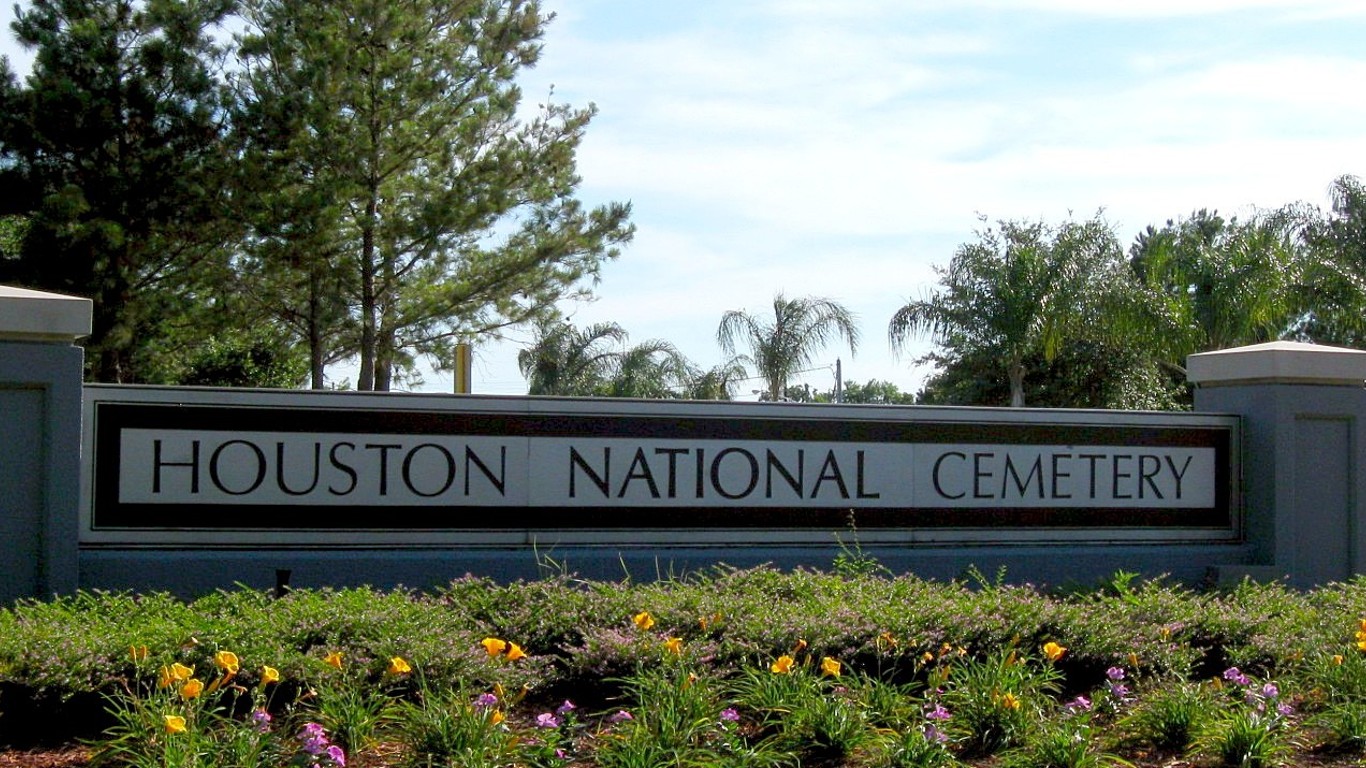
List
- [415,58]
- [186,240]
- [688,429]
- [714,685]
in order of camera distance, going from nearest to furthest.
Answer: [714,685]
[688,429]
[186,240]
[415,58]

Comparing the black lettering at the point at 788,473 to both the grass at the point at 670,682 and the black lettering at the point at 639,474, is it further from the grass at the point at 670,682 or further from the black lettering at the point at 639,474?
the grass at the point at 670,682

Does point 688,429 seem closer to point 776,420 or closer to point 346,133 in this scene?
point 776,420

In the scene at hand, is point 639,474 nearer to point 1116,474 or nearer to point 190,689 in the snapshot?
point 1116,474

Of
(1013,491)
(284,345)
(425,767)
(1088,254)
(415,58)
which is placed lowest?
(425,767)

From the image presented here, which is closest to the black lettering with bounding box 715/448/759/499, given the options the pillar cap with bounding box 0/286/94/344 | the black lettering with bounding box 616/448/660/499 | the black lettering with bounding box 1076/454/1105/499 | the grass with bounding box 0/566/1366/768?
the black lettering with bounding box 616/448/660/499

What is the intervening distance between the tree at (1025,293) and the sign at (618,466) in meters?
17.2

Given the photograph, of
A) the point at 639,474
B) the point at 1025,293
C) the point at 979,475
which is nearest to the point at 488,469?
the point at 639,474

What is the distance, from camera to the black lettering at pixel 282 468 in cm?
894

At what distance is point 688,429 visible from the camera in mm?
9672

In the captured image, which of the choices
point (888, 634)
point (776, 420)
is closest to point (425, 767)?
point (888, 634)

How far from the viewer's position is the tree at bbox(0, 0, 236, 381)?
1981 cm

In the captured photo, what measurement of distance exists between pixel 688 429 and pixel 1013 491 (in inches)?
97.2

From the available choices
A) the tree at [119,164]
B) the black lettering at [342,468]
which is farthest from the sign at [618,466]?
the tree at [119,164]

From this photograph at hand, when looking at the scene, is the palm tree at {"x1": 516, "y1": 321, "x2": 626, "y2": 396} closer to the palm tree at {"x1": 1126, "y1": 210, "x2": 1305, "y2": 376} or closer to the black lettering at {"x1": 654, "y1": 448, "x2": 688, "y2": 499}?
the palm tree at {"x1": 1126, "y1": 210, "x2": 1305, "y2": 376}
